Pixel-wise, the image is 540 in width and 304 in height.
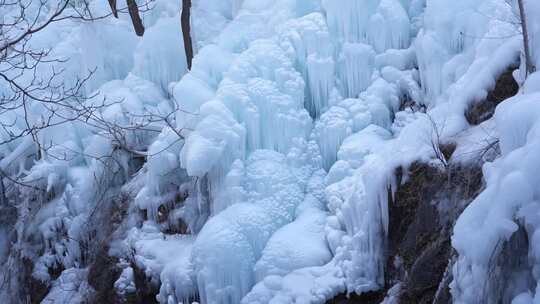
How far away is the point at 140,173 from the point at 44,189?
1577 mm

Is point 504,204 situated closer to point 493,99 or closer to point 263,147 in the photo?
point 493,99

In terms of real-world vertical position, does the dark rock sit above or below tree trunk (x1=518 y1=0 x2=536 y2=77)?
below

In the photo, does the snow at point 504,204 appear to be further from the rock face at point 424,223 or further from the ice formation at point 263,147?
the ice formation at point 263,147

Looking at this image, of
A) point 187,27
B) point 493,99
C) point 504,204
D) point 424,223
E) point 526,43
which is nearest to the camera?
point 504,204

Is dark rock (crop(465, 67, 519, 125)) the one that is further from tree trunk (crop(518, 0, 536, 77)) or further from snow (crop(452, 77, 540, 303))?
snow (crop(452, 77, 540, 303))

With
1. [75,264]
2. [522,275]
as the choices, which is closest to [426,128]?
[522,275]

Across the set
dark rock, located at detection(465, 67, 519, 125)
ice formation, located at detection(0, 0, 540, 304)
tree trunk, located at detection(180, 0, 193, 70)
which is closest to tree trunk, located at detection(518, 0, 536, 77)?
ice formation, located at detection(0, 0, 540, 304)

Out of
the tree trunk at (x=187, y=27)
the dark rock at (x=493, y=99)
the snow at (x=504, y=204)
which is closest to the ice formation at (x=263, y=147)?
the dark rock at (x=493, y=99)

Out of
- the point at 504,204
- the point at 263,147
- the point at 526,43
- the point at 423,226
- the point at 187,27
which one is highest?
the point at 187,27

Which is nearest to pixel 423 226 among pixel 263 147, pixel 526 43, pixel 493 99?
pixel 493 99

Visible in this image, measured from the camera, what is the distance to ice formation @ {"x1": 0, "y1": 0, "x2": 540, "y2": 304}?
5820mm

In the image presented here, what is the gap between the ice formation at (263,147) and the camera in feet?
19.1

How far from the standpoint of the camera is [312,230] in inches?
254

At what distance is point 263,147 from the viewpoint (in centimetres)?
718
